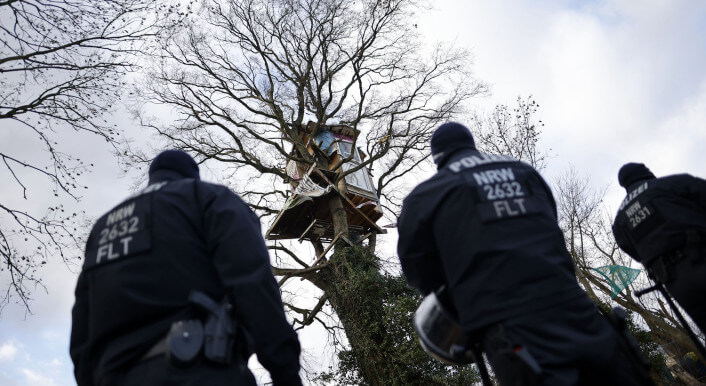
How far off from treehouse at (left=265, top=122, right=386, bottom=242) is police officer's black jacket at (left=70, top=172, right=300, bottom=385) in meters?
11.7

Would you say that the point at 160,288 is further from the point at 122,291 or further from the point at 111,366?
the point at 111,366

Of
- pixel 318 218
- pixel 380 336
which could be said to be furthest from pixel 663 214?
pixel 318 218

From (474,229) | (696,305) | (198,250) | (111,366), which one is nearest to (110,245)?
(198,250)

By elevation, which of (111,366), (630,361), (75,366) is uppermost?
(75,366)

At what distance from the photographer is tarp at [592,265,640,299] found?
10.1 meters

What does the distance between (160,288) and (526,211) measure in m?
1.95

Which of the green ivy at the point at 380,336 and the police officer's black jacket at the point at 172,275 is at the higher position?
the green ivy at the point at 380,336

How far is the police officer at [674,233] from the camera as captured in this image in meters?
3.72

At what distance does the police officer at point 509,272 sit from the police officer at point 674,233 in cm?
190

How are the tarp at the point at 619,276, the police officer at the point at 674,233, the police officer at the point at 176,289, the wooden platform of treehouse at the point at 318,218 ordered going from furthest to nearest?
the wooden platform of treehouse at the point at 318,218, the tarp at the point at 619,276, the police officer at the point at 674,233, the police officer at the point at 176,289

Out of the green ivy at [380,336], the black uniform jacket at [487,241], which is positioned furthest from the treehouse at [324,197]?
the black uniform jacket at [487,241]

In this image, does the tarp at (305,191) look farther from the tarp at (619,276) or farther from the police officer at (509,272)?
the police officer at (509,272)

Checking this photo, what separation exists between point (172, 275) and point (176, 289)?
8 centimetres

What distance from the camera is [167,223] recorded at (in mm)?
2395
